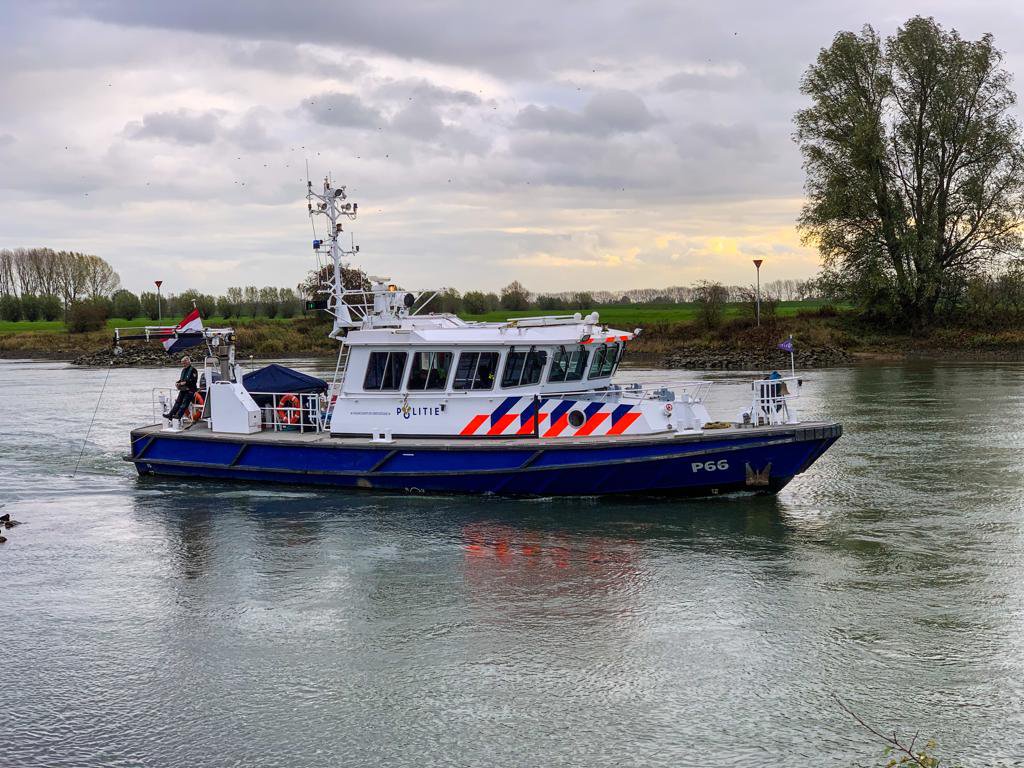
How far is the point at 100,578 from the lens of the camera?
42.3 feet

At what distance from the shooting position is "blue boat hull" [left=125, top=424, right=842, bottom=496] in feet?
50.0

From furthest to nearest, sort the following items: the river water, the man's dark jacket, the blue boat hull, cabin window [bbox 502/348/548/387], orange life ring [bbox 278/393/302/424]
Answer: the man's dark jacket → orange life ring [bbox 278/393/302/424] → cabin window [bbox 502/348/548/387] → the blue boat hull → the river water

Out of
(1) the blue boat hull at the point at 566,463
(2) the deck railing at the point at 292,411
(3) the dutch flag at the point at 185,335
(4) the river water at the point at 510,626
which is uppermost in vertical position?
(3) the dutch flag at the point at 185,335

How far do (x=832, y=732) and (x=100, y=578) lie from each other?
9050mm

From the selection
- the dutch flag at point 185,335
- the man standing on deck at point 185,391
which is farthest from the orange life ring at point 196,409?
the dutch flag at point 185,335

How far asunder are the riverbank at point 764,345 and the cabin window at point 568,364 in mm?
32204

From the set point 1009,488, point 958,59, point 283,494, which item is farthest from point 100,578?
point 958,59

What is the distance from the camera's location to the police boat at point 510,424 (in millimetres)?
15406

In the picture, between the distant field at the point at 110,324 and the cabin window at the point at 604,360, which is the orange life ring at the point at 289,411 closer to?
the cabin window at the point at 604,360

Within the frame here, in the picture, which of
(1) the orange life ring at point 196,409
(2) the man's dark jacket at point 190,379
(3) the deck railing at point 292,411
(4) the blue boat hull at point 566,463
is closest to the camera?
(4) the blue boat hull at point 566,463

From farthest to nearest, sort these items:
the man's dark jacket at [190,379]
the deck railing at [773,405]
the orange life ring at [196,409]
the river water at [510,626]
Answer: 1. the orange life ring at [196,409]
2. the man's dark jacket at [190,379]
3. the deck railing at [773,405]
4. the river water at [510,626]

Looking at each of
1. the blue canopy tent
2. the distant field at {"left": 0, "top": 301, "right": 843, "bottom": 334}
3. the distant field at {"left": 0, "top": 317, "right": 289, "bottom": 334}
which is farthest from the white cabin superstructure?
the distant field at {"left": 0, "top": 317, "right": 289, "bottom": 334}

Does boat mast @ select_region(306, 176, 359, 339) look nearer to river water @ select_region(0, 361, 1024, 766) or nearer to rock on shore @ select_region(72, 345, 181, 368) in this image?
river water @ select_region(0, 361, 1024, 766)

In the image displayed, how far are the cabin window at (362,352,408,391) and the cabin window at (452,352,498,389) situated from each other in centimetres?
95
